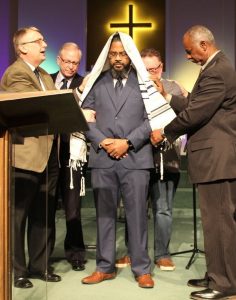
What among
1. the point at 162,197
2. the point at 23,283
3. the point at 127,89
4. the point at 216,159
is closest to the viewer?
the point at 23,283

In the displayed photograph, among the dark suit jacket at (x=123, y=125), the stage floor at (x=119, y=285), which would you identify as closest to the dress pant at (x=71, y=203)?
the stage floor at (x=119, y=285)

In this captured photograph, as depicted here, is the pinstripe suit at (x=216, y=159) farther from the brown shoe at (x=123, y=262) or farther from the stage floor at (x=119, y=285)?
the brown shoe at (x=123, y=262)

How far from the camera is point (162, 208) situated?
3.93 meters

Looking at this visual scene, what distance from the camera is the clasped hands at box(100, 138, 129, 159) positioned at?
3.33 metres

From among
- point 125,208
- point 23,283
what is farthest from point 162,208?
point 23,283

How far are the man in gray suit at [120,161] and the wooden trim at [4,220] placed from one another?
137 centimetres

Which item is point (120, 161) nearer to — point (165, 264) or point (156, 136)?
point (156, 136)

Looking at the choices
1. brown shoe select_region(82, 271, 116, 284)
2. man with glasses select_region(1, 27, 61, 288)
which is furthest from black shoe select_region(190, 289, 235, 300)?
man with glasses select_region(1, 27, 61, 288)

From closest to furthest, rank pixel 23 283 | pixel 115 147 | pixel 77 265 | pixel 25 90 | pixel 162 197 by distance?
1. pixel 23 283
2. pixel 25 90
3. pixel 115 147
4. pixel 77 265
5. pixel 162 197

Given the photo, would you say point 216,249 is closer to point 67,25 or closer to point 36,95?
point 36,95

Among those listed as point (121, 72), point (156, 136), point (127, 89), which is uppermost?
point (121, 72)

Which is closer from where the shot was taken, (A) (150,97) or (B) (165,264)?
(A) (150,97)

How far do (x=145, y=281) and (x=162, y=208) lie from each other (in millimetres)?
739

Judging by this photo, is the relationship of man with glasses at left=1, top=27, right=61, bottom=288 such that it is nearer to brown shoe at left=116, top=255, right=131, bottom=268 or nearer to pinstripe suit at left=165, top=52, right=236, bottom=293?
brown shoe at left=116, top=255, right=131, bottom=268
